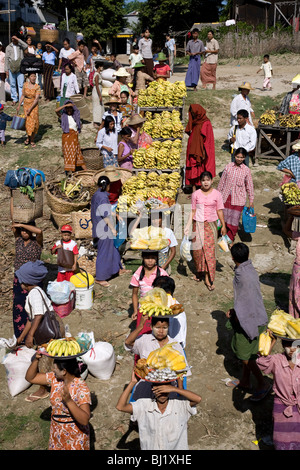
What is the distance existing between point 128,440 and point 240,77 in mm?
19666

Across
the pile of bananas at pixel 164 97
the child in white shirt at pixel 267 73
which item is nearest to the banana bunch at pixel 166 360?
the pile of bananas at pixel 164 97

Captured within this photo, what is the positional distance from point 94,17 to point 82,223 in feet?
130

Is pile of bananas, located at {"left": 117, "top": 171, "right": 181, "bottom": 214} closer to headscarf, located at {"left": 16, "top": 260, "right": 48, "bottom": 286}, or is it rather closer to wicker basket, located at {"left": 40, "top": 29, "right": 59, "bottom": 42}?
headscarf, located at {"left": 16, "top": 260, "right": 48, "bottom": 286}

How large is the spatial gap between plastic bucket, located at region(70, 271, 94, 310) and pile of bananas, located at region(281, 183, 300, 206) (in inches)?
158

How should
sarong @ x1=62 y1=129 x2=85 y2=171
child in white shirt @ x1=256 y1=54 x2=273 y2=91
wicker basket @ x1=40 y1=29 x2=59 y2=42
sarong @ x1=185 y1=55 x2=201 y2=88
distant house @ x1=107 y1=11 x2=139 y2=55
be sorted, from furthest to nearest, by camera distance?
distant house @ x1=107 y1=11 x2=139 y2=55 → child in white shirt @ x1=256 y1=54 x2=273 y2=91 → wicker basket @ x1=40 y1=29 x2=59 y2=42 → sarong @ x1=185 y1=55 x2=201 y2=88 → sarong @ x1=62 y1=129 x2=85 y2=171

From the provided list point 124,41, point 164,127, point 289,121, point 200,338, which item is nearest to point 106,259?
point 200,338

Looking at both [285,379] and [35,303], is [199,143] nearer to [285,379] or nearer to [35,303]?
[35,303]

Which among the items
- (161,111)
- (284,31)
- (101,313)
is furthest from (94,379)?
(284,31)

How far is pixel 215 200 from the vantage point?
763cm

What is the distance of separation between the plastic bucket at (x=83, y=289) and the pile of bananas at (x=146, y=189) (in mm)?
1826

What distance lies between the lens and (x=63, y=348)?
12.7ft

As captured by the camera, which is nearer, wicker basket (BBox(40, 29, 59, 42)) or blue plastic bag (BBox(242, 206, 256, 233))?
blue plastic bag (BBox(242, 206, 256, 233))

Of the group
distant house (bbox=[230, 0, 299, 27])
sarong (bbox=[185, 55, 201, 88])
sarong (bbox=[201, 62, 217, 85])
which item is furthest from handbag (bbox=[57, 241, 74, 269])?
distant house (bbox=[230, 0, 299, 27])

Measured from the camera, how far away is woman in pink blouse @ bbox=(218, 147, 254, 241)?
8.69 meters
